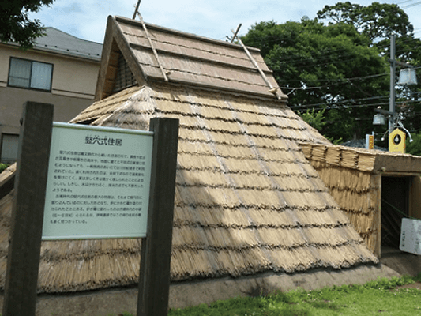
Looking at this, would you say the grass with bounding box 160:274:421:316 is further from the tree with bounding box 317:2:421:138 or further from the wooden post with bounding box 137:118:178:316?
the tree with bounding box 317:2:421:138

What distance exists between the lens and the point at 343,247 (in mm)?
6672

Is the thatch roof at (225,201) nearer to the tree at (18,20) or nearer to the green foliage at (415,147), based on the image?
the tree at (18,20)

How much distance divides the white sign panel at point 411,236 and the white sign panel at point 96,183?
595 centimetres

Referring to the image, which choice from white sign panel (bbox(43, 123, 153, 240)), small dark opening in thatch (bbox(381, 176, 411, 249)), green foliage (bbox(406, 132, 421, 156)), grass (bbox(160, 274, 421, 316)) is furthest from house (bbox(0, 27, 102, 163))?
green foliage (bbox(406, 132, 421, 156))

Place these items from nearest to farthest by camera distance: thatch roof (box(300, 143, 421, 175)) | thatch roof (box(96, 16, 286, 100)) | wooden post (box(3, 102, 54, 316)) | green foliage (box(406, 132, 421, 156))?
wooden post (box(3, 102, 54, 316))
thatch roof (box(300, 143, 421, 175))
thatch roof (box(96, 16, 286, 100))
green foliage (box(406, 132, 421, 156))

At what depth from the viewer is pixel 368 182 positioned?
692 centimetres

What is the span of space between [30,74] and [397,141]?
1579cm

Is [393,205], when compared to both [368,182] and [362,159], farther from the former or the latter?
[362,159]

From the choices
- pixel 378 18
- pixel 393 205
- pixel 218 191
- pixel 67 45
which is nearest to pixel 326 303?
pixel 218 191

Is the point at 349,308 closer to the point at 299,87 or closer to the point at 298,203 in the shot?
the point at 298,203

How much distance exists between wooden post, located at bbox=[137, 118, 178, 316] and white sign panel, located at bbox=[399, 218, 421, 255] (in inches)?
224

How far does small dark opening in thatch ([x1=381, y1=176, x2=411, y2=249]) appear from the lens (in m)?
8.43

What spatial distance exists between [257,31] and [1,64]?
1951 cm

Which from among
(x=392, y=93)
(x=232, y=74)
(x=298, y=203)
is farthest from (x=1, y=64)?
(x=392, y=93)
